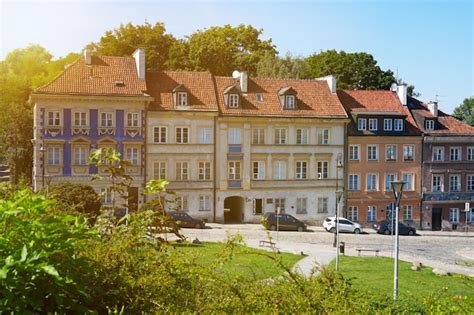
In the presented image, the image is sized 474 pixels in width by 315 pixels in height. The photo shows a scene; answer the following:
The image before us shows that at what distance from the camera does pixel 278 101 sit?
51500 mm

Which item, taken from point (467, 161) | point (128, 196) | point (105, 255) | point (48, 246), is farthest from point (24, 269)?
point (467, 161)

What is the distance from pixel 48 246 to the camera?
17.7 ft

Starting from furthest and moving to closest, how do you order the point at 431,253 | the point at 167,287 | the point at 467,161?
1. the point at 467,161
2. the point at 431,253
3. the point at 167,287

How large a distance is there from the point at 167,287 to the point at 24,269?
63.2 inches

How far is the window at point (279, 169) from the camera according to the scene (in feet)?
167

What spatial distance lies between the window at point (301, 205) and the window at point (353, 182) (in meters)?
4.12

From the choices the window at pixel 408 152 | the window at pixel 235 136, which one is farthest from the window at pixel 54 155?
the window at pixel 408 152

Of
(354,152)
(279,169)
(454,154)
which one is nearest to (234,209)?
(279,169)

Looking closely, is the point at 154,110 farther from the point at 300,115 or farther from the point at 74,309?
the point at 74,309

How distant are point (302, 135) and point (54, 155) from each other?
18.8 metres

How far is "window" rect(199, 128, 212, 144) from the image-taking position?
160 feet

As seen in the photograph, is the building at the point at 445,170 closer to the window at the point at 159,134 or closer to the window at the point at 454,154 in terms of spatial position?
the window at the point at 454,154

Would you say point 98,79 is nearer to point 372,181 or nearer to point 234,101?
point 234,101

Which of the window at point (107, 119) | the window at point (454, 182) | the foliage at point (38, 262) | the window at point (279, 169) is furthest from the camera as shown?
the window at point (454, 182)
